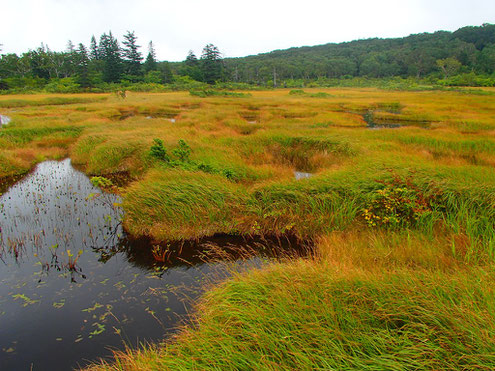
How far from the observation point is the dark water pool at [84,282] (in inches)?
185

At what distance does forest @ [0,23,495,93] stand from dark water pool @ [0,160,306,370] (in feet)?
193

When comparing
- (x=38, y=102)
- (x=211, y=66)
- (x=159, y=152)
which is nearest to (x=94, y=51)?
(x=211, y=66)

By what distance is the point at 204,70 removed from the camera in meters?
73.5

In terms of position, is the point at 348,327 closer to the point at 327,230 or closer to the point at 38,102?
the point at 327,230

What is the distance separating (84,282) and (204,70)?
74.9 meters

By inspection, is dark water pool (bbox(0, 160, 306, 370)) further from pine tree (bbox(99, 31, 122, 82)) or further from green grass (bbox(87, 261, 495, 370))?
pine tree (bbox(99, 31, 122, 82))

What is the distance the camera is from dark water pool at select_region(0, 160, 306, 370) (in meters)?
4.71

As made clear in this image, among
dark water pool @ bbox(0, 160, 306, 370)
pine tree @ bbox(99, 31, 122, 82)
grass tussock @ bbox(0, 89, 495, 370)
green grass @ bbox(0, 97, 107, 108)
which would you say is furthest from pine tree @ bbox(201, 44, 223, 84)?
dark water pool @ bbox(0, 160, 306, 370)

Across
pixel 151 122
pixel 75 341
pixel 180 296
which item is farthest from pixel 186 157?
pixel 151 122

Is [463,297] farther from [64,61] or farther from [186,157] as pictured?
[64,61]

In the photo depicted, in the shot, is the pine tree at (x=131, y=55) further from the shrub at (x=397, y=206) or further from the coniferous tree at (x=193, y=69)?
the shrub at (x=397, y=206)

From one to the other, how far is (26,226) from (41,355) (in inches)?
209

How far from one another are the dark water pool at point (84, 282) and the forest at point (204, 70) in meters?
58.8

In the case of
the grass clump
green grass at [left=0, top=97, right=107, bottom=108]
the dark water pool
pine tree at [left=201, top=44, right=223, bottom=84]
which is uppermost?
pine tree at [left=201, top=44, right=223, bottom=84]
